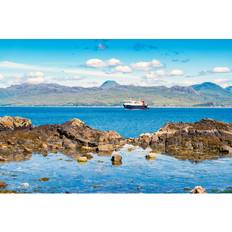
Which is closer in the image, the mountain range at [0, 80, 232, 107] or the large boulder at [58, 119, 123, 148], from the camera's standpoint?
the mountain range at [0, 80, 232, 107]

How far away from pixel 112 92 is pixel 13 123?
18.8ft

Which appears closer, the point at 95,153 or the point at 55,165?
the point at 55,165

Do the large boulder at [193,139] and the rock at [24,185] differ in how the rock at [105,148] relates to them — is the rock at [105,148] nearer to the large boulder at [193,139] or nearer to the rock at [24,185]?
the large boulder at [193,139]

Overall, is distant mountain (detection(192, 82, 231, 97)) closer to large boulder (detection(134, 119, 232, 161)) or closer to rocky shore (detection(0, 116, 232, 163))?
large boulder (detection(134, 119, 232, 161))

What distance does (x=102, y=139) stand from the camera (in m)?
22.3

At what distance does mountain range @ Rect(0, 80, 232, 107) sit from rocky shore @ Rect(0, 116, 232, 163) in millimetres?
1319

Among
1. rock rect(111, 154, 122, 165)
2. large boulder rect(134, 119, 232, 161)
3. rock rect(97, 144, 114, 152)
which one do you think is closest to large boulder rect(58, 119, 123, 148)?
rock rect(97, 144, 114, 152)

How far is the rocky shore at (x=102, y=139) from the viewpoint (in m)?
20.2

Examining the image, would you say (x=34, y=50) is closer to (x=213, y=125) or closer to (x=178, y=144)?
(x=178, y=144)

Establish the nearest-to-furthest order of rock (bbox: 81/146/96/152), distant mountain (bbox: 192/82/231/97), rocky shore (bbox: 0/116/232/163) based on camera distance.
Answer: distant mountain (bbox: 192/82/231/97) < rocky shore (bbox: 0/116/232/163) < rock (bbox: 81/146/96/152)

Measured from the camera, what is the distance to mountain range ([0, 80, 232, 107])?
17453mm

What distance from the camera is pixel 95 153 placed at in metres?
20.0
